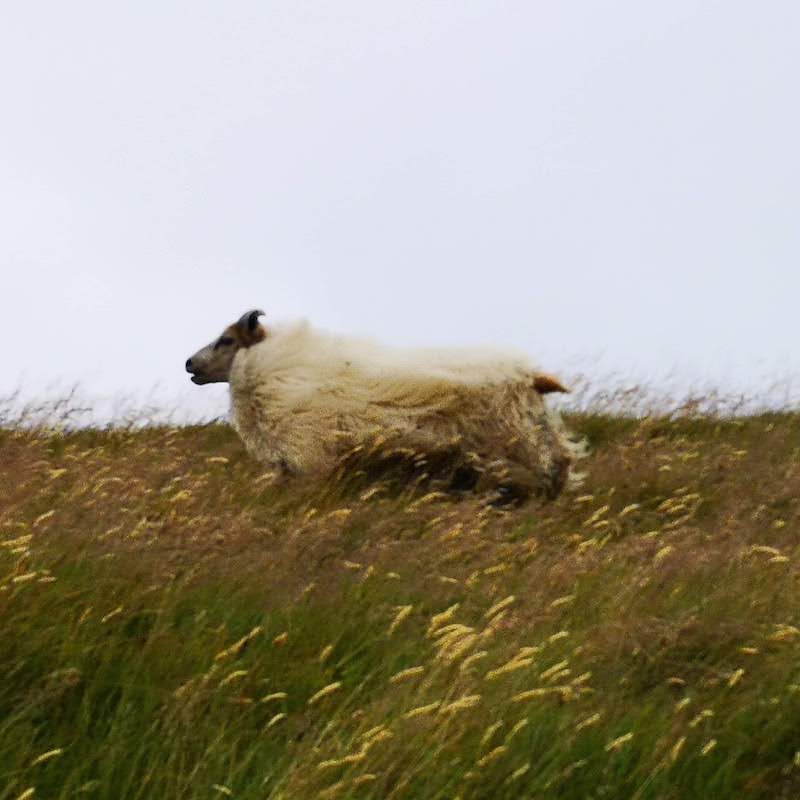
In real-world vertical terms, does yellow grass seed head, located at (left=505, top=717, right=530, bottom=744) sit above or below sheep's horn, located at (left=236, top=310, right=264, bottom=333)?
below

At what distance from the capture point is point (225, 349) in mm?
9484

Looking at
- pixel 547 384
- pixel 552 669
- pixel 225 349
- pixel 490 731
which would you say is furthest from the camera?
pixel 225 349

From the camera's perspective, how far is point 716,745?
379cm

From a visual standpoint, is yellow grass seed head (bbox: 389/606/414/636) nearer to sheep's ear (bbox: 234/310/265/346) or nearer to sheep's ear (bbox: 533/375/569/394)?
sheep's ear (bbox: 533/375/569/394)

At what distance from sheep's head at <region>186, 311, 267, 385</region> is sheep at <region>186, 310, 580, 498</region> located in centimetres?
44

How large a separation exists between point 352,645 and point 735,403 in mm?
8347

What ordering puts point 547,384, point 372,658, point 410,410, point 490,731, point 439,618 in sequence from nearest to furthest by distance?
point 490,731 < point 439,618 < point 372,658 < point 410,410 < point 547,384

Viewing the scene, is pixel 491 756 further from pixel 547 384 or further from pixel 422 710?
pixel 547 384

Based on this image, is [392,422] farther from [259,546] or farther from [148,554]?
[148,554]

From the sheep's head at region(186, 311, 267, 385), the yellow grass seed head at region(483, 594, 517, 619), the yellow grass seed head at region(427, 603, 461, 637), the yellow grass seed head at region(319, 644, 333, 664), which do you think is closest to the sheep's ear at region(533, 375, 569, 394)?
the sheep's head at region(186, 311, 267, 385)

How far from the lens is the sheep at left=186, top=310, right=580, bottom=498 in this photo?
7.99 meters

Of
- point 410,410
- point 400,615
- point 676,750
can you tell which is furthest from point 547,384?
point 676,750

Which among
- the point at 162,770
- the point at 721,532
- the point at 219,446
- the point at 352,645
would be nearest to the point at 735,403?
the point at 219,446

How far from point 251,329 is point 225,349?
283mm
